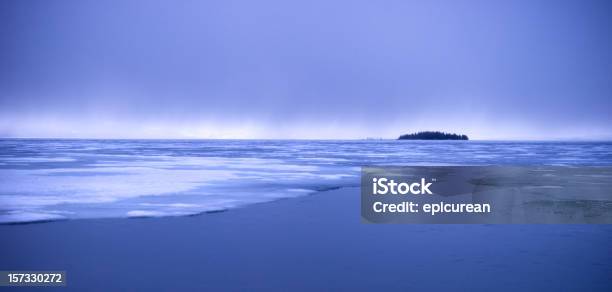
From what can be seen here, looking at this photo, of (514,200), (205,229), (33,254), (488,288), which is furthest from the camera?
(514,200)

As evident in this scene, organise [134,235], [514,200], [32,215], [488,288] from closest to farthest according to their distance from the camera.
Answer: [488,288]
[134,235]
[32,215]
[514,200]

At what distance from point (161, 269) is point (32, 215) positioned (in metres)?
4.38

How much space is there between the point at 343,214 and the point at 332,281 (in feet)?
12.2

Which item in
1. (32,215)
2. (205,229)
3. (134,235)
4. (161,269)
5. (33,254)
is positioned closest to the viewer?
(161,269)

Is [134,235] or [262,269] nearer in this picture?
[262,269]

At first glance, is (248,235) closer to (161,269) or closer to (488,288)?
(161,269)

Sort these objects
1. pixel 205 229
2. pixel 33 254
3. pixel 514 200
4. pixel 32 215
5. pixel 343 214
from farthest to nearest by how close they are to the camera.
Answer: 1. pixel 514 200
2. pixel 343 214
3. pixel 32 215
4. pixel 205 229
5. pixel 33 254

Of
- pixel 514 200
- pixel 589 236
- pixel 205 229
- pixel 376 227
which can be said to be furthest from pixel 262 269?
pixel 514 200

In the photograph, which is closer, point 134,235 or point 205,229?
point 134,235

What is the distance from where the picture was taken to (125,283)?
4.80 m

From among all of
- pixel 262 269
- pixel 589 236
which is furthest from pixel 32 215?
pixel 589 236

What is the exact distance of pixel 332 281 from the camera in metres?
4.91

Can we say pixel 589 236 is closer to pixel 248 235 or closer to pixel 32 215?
pixel 248 235

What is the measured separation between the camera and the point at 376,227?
7.40 m
